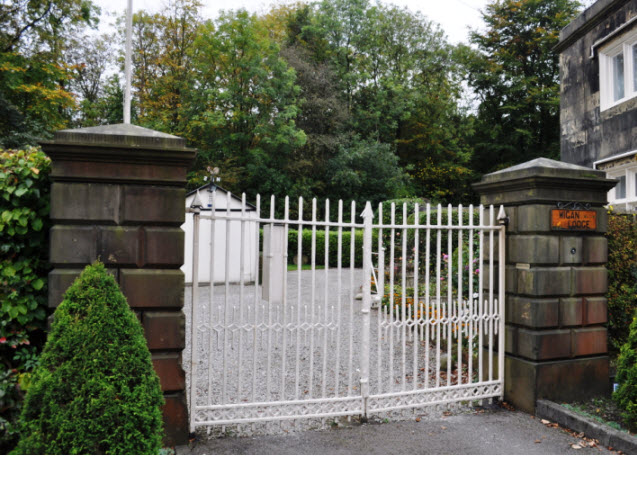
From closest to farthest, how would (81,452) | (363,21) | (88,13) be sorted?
(81,452), (88,13), (363,21)

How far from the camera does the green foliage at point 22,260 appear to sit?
333 cm

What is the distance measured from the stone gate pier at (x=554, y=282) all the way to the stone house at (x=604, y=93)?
20.7 feet

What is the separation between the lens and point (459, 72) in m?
29.6

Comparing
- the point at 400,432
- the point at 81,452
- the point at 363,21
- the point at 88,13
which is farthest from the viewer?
the point at 363,21

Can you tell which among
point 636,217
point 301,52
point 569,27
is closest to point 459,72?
point 301,52

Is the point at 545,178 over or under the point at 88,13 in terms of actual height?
under

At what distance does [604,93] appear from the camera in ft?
37.3

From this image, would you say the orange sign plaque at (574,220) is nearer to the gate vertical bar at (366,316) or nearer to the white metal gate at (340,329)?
the white metal gate at (340,329)

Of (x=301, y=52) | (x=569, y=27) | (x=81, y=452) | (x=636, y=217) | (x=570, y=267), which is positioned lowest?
(x=81, y=452)

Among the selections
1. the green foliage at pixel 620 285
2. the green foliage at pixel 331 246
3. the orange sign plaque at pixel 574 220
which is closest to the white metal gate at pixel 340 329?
the orange sign plaque at pixel 574 220

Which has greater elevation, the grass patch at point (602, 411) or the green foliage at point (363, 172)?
the green foliage at point (363, 172)

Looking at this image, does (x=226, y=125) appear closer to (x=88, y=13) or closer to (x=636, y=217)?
(x=88, y=13)

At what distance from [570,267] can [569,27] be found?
10912 mm

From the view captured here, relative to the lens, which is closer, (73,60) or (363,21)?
(73,60)
